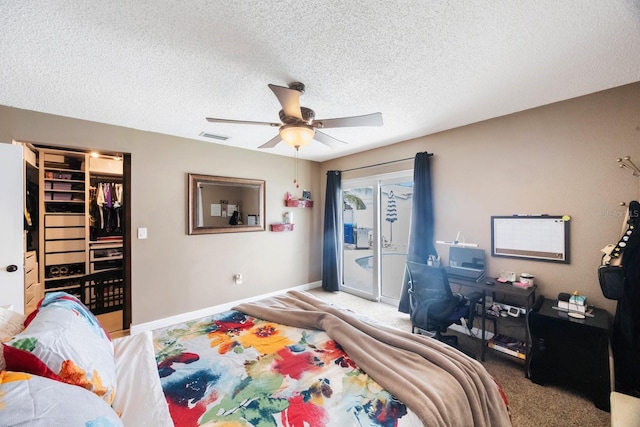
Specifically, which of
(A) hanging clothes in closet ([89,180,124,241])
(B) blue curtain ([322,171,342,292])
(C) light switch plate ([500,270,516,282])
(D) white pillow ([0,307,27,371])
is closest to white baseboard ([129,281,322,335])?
(B) blue curtain ([322,171,342,292])

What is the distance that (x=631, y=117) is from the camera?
6.94ft

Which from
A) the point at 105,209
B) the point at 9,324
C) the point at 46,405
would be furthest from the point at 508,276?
the point at 105,209

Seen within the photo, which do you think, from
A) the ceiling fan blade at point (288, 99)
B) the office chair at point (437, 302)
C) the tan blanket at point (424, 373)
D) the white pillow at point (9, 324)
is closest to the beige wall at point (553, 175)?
the office chair at point (437, 302)

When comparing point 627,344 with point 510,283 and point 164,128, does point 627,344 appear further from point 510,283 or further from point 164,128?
point 164,128

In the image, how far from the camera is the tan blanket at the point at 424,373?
1131mm

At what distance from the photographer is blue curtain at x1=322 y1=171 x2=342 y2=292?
4680mm

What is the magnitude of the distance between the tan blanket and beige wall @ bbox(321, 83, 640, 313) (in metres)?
1.80

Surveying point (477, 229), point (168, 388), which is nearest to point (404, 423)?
point (168, 388)

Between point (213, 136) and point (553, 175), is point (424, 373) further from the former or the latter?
point (213, 136)

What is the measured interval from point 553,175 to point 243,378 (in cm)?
313

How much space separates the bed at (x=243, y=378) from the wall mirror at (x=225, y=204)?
210cm

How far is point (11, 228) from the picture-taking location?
2262 millimetres

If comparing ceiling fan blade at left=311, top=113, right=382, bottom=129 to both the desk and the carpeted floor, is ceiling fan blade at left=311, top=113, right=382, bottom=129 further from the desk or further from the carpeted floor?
the carpeted floor

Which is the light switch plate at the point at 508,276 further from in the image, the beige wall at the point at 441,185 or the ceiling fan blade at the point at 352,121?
the ceiling fan blade at the point at 352,121
